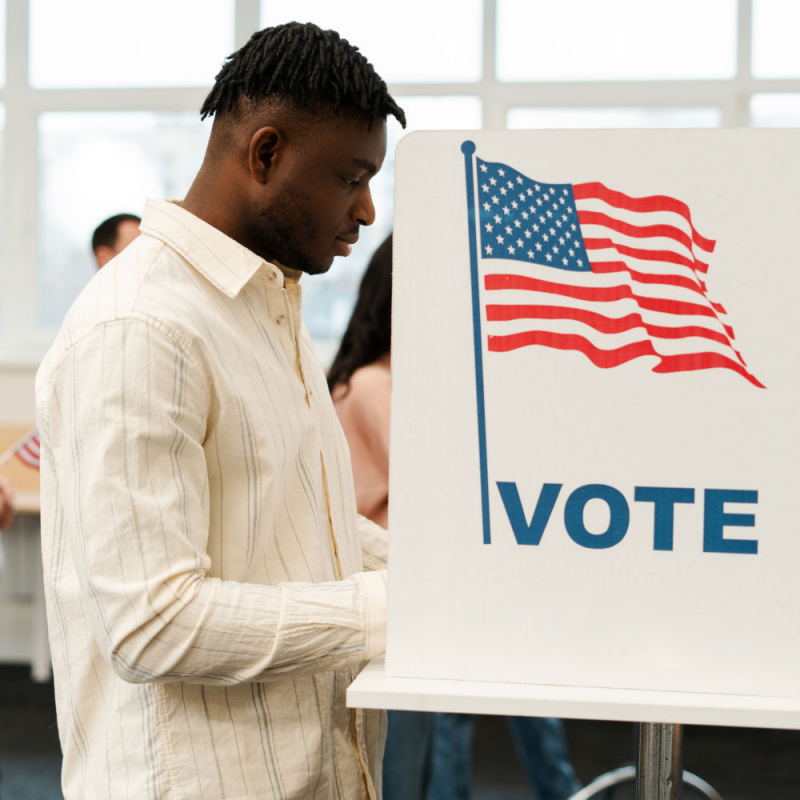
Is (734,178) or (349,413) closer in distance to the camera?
(734,178)

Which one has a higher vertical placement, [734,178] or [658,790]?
[734,178]

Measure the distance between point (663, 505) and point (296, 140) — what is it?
49 cm

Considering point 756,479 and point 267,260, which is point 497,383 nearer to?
point 756,479

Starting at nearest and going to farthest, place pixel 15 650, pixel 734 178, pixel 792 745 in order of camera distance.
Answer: pixel 734 178 → pixel 792 745 → pixel 15 650

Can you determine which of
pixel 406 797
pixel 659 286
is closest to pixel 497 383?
pixel 659 286

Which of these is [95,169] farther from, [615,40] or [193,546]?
[193,546]

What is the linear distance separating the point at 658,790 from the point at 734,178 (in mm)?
586

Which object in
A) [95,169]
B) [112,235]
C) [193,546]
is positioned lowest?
[193,546]

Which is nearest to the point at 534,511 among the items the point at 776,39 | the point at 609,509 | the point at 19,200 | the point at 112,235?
the point at 609,509

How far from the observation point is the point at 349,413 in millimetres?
1982

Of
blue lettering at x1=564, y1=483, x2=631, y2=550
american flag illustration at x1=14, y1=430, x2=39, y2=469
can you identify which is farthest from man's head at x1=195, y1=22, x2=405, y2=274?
american flag illustration at x1=14, y1=430, x2=39, y2=469

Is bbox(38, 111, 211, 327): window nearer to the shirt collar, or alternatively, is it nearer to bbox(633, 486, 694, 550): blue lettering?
the shirt collar

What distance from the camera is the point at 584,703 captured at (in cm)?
71

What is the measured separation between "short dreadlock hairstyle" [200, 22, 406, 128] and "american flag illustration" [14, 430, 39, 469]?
225 cm
